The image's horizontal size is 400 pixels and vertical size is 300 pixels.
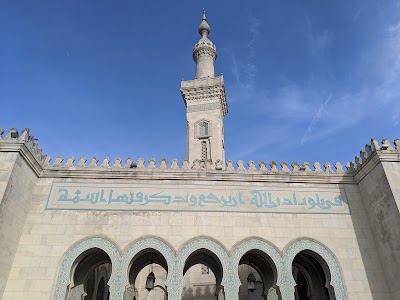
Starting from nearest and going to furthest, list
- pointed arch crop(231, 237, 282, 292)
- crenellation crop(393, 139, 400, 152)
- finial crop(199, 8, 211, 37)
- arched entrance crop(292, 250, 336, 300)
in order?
pointed arch crop(231, 237, 282, 292) < crenellation crop(393, 139, 400, 152) < arched entrance crop(292, 250, 336, 300) < finial crop(199, 8, 211, 37)

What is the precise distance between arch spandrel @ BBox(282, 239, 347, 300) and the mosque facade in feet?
0.08

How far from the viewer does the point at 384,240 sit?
7.65 m

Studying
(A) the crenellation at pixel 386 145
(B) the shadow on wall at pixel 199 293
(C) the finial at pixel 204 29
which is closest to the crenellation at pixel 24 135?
(B) the shadow on wall at pixel 199 293

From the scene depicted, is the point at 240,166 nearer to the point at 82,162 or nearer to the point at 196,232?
the point at 196,232

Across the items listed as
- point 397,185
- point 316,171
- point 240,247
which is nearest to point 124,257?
point 240,247

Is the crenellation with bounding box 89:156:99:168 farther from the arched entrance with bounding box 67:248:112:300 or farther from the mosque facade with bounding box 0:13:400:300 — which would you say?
the arched entrance with bounding box 67:248:112:300

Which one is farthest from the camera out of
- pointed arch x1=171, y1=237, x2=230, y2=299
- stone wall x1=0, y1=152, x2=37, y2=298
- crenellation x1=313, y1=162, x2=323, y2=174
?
crenellation x1=313, y1=162, x2=323, y2=174

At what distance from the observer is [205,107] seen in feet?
62.6

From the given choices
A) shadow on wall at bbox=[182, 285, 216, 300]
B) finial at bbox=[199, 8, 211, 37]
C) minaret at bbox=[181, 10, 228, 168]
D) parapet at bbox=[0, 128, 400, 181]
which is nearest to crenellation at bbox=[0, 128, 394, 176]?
parapet at bbox=[0, 128, 400, 181]

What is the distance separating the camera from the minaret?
1767 centimetres

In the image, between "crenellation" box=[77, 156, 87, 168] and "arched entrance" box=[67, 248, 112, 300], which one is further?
"crenellation" box=[77, 156, 87, 168]

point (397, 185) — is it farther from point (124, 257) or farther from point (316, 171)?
point (124, 257)

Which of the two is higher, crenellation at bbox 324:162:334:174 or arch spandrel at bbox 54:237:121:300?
crenellation at bbox 324:162:334:174

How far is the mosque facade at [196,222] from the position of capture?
7355mm
